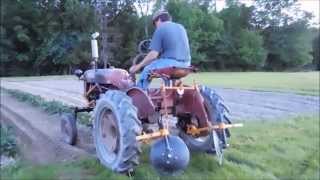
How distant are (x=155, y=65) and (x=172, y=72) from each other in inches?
11.8

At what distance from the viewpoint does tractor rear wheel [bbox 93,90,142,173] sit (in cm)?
477

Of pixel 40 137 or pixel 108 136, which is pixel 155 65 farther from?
pixel 40 137

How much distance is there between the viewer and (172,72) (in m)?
5.14

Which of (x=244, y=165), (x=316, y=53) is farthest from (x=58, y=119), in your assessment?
(x=316, y=53)

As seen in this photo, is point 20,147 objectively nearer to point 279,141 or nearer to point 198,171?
point 198,171

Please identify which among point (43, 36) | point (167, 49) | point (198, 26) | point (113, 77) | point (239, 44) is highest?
point (198, 26)

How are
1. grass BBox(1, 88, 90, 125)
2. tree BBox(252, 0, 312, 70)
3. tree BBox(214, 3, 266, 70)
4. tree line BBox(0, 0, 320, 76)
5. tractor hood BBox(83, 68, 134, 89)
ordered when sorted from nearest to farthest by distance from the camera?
tractor hood BBox(83, 68, 134, 89), grass BBox(1, 88, 90, 125), tree line BBox(0, 0, 320, 76), tree BBox(214, 3, 266, 70), tree BBox(252, 0, 312, 70)

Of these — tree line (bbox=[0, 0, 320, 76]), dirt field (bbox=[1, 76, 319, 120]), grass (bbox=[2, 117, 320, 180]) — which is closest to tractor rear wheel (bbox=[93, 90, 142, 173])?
grass (bbox=[2, 117, 320, 180])

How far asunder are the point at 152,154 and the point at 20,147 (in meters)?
3.42

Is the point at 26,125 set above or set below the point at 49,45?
below

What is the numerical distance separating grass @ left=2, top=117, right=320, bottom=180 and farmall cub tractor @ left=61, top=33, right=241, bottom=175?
0.56 ft

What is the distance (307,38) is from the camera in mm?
52375

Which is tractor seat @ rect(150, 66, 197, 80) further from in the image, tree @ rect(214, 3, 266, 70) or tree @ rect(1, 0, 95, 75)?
tree @ rect(214, 3, 266, 70)

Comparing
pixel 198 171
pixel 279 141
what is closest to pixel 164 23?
pixel 198 171
